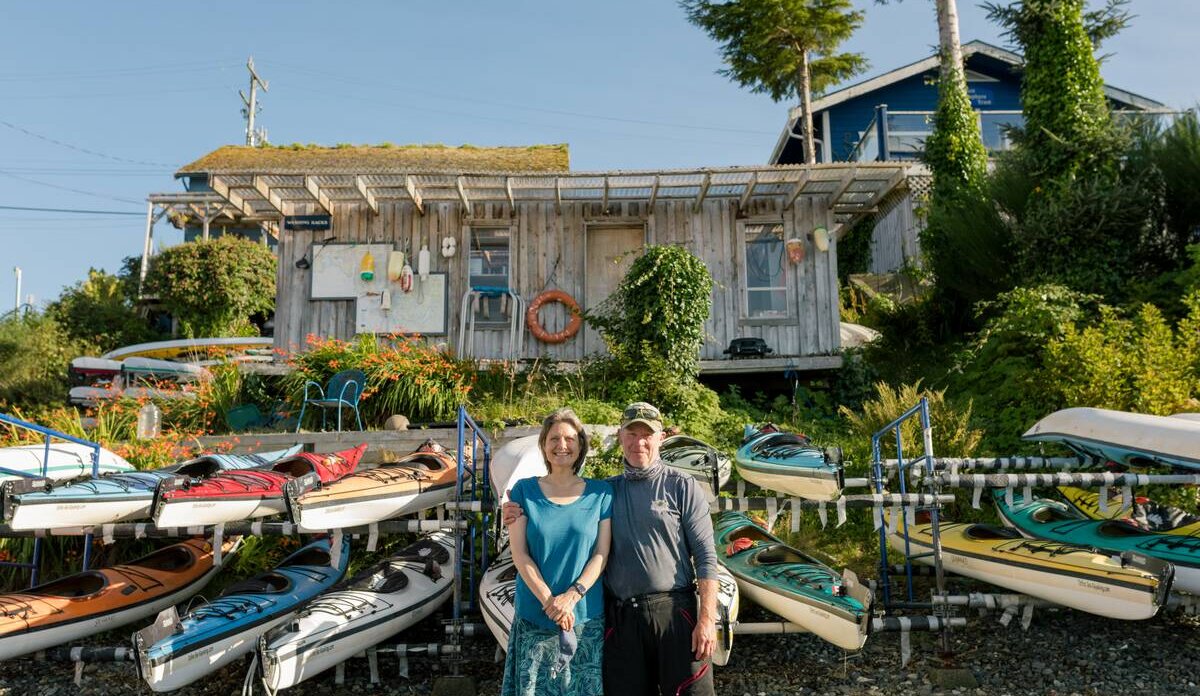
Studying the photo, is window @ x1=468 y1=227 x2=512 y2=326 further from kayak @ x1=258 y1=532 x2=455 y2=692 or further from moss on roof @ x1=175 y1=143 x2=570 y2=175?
kayak @ x1=258 y1=532 x2=455 y2=692

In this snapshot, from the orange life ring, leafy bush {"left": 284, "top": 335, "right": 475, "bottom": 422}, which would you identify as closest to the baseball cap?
leafy bush {"left": 284, "top": 335, "right": 475, "bottom": 422}

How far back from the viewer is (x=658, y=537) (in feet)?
10.4

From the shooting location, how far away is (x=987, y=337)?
9047 millimetres

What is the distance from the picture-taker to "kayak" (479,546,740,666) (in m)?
3.96

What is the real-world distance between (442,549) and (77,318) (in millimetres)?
17650

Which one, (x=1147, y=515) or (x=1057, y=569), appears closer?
(x=1057, y=569)

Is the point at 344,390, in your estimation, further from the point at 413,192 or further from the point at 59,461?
the point at 413,192

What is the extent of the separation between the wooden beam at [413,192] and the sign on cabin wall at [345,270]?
78cm

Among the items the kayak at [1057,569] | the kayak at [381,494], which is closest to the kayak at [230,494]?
the kayak at [381,494]

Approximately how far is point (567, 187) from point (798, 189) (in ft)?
11.0

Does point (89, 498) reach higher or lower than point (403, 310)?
lower

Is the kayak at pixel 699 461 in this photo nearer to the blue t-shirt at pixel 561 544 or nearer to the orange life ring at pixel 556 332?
the blue t-shirt at pixel 561 544

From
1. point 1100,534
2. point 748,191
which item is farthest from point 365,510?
point 748,191

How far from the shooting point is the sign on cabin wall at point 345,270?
11.8 metres
